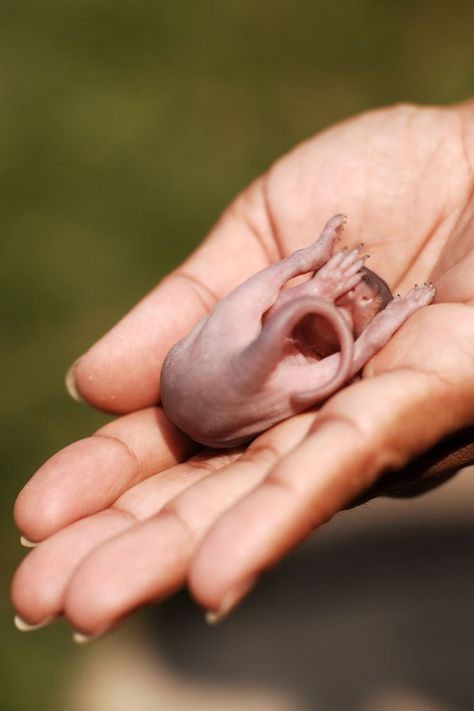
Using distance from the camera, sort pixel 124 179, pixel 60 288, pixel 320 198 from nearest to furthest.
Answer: pixel 320 198, pixel 60 288, pixel 124 179

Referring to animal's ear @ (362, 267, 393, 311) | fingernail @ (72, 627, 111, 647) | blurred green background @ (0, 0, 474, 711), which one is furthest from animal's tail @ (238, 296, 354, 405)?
blurred green background @ (0, 0, 474, 711)

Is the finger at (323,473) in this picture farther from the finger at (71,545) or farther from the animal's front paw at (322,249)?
the animal's front paw at (322,249)

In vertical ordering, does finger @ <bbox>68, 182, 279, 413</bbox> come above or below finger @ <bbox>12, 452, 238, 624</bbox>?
above

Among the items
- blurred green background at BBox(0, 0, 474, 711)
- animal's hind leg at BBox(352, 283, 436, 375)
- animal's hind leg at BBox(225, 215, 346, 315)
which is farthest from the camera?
blurred green background at BBox(0, 0, 474, 711)

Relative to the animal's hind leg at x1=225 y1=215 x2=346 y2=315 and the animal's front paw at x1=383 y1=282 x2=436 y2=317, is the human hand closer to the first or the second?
the animal's front paw at x1=383 y1=282 x2=436 y2=317

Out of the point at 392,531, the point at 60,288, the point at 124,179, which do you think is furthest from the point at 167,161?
the point at 392,531

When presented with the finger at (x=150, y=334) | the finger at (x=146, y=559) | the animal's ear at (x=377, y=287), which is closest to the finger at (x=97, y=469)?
the finger at (x=150, y=334)

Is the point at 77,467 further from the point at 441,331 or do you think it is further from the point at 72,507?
the point at 441,331
